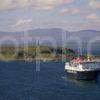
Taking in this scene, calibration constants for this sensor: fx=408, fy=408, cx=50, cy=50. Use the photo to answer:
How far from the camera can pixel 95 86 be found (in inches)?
3248

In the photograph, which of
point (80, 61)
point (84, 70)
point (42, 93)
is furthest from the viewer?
point (80, 61)

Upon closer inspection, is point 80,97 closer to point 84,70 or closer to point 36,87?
point 36,87

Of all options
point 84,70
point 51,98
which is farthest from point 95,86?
point 51,98

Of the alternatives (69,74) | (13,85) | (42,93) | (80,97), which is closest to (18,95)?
(42,93)

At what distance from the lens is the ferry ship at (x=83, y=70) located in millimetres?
88631

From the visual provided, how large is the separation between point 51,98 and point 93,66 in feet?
94.5

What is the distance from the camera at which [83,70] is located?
89.6 meters

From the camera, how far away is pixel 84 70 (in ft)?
293

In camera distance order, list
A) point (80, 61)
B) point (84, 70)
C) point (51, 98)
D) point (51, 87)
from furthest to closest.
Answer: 1. point (80, 61)
2. point (84, 70)
3. point (51, 87)
4. point (51, 98)

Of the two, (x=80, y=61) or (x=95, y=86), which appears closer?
(x=95, y=86)

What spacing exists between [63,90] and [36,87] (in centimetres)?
734

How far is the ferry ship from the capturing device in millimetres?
88631

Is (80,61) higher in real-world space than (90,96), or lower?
higher

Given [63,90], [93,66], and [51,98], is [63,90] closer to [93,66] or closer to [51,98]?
[51,98]
